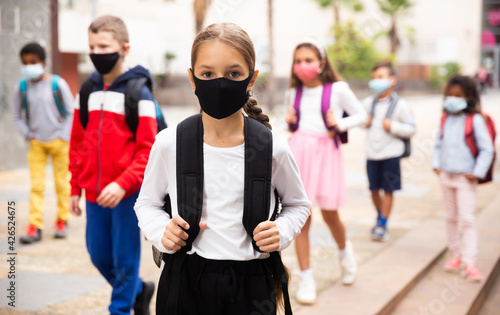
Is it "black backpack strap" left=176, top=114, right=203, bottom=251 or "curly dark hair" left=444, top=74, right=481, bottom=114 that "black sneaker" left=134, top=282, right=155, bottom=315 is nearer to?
"black backpack strap" left=176, top=114, right=203, bottom=251

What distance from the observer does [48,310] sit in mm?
4121

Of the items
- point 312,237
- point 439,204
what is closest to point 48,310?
point 312,237

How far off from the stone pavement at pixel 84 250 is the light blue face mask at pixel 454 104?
4.75 feet

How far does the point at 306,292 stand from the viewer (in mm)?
4348

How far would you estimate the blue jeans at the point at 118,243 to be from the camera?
11.6 ft

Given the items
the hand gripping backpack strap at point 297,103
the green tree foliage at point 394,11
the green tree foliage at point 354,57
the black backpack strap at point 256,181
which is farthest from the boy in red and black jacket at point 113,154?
the green tree foliage at point 394,11

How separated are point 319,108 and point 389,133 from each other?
2.15 metres

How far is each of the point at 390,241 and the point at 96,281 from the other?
3.18m

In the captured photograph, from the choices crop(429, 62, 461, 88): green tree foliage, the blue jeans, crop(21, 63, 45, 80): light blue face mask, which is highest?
crop(429, 62, 461, 88): green tree foliage

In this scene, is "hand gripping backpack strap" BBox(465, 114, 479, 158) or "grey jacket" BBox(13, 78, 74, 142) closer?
"hand gripping backpack strap" BBox(465, 114, 479, 158)

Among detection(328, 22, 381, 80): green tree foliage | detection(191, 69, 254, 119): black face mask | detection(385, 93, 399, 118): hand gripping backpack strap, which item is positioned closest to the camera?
detection(191, 69, 254, 119): black face mask

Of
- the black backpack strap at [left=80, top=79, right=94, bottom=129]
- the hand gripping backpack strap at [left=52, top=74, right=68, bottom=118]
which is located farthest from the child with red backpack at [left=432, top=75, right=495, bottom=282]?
the hand gripping backpack strap at [left=52, top=74, right=68, bottom=118]

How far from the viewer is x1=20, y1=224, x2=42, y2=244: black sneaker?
6000 millimetres

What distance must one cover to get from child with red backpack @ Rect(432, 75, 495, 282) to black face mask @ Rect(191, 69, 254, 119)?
11.0 ft
